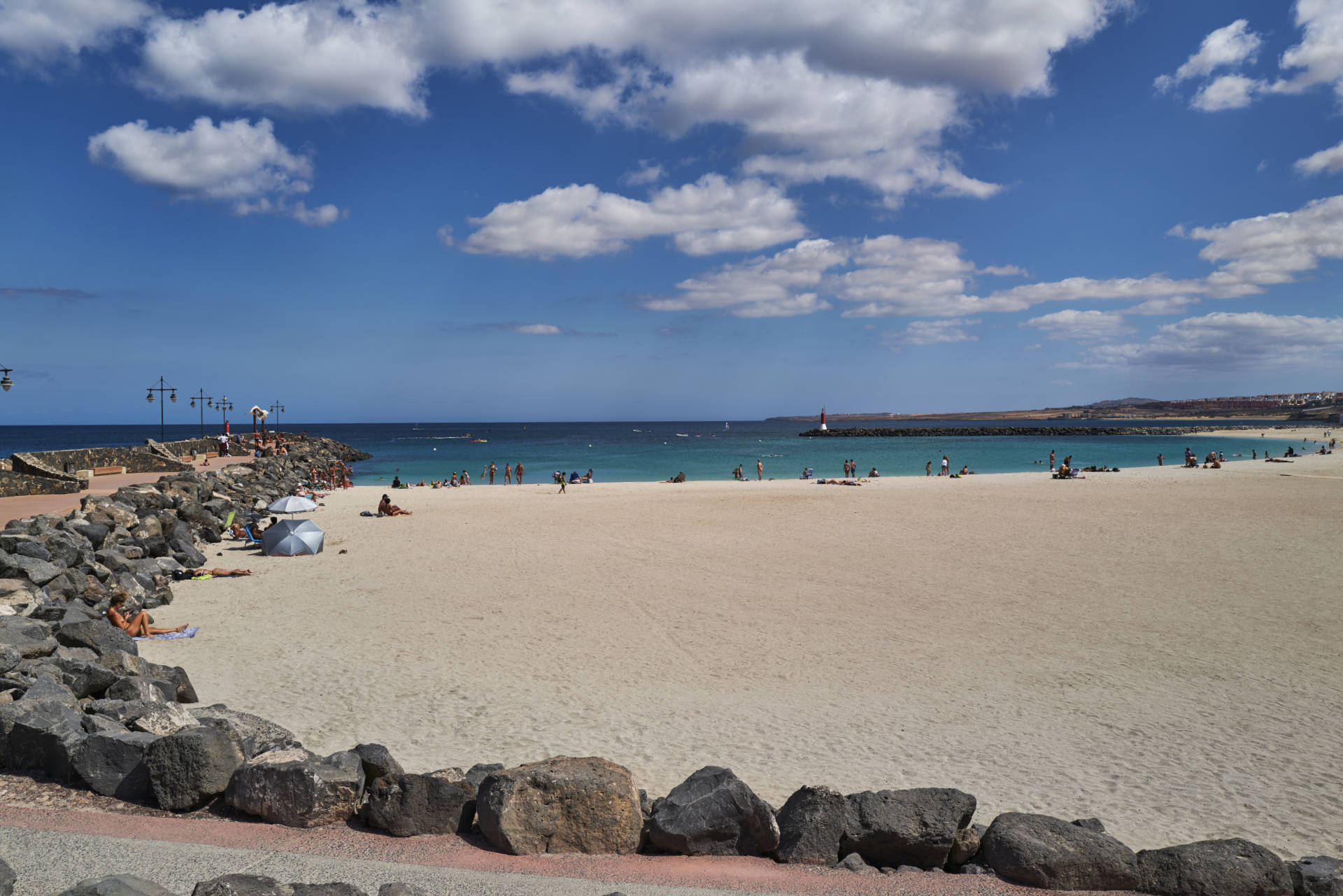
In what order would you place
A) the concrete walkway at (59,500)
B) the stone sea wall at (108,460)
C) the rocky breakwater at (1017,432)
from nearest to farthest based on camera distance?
the concrete walkway at (59,500)
the stone sea wall at (108,460)
the rocky breakwater at (1017,432)

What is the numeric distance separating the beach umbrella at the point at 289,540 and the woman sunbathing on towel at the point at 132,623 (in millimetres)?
5726

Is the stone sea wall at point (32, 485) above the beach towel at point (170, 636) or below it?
above

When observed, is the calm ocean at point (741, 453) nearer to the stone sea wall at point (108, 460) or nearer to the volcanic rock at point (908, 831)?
the stone sea wall at point (108, 460)

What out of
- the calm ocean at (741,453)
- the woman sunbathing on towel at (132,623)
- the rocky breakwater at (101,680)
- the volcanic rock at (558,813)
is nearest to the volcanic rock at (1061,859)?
the volcanic rock at (558,813)

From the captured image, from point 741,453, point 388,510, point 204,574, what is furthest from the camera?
point 741,453

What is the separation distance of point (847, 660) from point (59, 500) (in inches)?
848

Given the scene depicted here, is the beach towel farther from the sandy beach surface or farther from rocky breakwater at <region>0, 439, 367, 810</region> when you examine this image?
rocky breakwater at <region>0, 439, 367, 810</region>

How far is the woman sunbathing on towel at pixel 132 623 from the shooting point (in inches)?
401

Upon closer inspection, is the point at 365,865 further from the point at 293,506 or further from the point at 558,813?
the point at 293,506

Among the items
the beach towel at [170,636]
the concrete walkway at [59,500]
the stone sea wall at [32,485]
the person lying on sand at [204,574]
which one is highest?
the stone sea wall at [32,485]

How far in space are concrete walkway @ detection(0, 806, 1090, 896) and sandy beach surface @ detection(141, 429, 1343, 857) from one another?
6.55 ft

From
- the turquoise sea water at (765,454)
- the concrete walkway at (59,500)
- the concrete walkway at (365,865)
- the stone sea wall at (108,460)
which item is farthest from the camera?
the turquoise sea water at (765,454)

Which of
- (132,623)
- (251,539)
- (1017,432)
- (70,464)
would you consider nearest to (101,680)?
(132,623)

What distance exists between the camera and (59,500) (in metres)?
20.0
